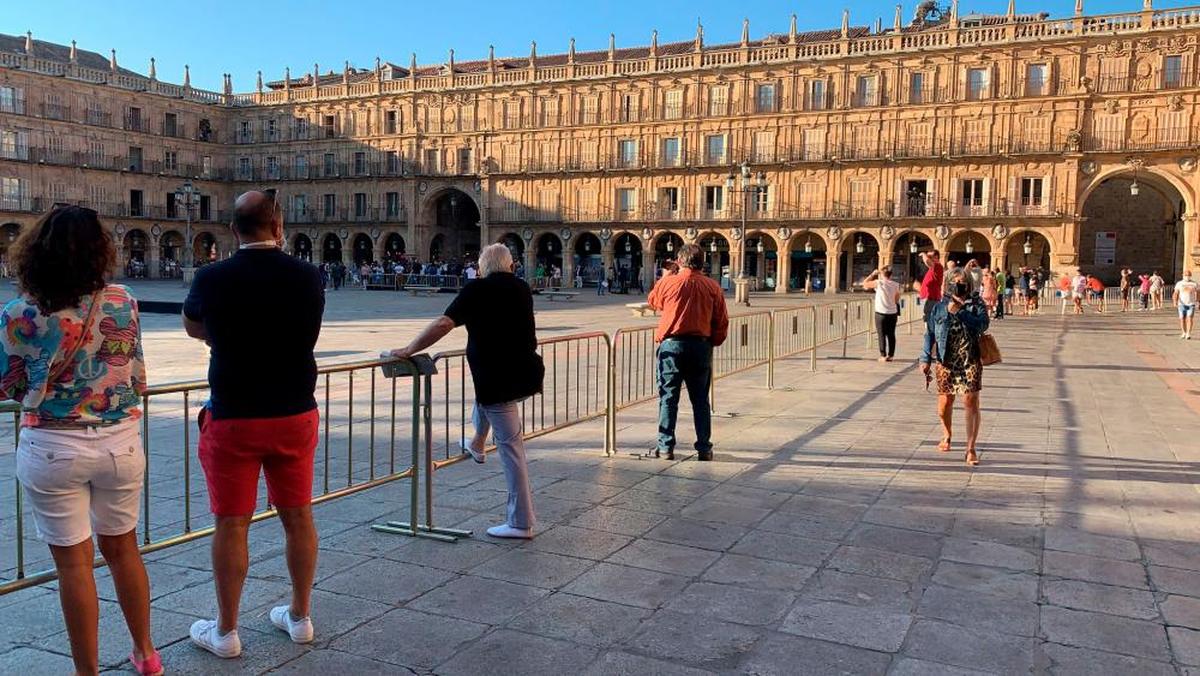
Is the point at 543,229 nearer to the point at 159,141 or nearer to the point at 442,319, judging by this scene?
Answer: the point at 159,141

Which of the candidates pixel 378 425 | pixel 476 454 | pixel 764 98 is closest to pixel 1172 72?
pixel 764 98

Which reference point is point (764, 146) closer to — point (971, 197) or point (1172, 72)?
point (971, 197)

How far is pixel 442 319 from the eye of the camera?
4.57 m

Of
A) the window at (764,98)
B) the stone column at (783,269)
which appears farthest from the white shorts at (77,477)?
the window at (764,98)

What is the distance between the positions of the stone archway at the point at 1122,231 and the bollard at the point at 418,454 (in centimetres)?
4820

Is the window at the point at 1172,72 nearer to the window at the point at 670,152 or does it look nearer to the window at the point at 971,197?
the window at the point at 971,197

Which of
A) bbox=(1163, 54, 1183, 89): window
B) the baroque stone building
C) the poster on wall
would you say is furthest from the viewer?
the poster on wall

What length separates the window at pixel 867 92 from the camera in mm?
46031

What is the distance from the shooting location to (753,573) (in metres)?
4.53

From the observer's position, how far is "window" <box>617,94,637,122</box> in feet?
169

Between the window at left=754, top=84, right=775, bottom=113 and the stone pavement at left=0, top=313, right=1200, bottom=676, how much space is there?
42.7m

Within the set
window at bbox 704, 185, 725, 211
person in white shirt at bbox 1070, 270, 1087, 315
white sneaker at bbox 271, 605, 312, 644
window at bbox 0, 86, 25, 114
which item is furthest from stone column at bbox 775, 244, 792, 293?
white sneaker at bbox 271, 605, 312, 644

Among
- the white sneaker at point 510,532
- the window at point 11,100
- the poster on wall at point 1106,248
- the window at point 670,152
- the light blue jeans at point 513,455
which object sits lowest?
the white sneaker at point 510,532

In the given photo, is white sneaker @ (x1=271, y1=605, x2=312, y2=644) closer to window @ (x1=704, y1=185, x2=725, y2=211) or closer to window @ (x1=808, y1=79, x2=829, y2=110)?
window @ (x1=808, y1=79, x2=829, y2=110)
